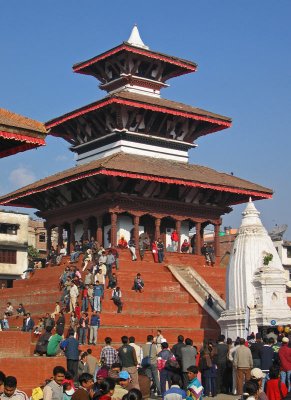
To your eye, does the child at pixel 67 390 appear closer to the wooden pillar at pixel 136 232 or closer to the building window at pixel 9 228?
the wooden pillar at pixel 136 232

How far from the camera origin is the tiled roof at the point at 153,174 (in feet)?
103

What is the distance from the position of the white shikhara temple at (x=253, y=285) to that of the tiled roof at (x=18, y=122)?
402 inches

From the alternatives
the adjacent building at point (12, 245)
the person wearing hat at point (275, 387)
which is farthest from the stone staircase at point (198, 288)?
the adjacent building at point (12, 245)

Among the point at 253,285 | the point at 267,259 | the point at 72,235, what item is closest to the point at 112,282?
the point at 253,285

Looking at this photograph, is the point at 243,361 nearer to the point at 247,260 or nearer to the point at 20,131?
the point at 247,260

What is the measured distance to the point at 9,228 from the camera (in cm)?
5484

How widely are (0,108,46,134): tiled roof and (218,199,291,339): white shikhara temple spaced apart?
10.2 meters

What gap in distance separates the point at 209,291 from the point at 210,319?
213 cm

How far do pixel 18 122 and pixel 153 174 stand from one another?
61.0ft

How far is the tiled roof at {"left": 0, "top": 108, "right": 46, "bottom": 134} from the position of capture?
1309cm

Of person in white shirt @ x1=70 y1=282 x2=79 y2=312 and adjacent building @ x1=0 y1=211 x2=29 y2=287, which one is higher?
adjacent building @ x1=0 y1=211 x2=29 y2=287

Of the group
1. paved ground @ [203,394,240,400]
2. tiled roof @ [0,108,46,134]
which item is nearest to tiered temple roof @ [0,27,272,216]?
paved ground @ [203,394,240,400]

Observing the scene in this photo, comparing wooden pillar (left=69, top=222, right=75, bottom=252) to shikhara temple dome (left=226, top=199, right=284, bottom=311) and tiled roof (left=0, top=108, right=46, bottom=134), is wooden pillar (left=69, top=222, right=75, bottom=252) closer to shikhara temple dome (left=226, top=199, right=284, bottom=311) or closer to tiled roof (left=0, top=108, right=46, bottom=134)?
shikhara temple dome (left=226, top=199, right=284, bottom=311)

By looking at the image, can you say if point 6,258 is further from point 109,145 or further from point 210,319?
point 210,319
